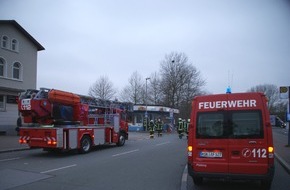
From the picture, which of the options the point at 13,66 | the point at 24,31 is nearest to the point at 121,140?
the point at 13,66

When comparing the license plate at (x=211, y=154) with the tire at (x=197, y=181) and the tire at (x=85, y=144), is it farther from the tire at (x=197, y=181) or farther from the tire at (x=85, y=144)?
the tire at (x=85, y=144)

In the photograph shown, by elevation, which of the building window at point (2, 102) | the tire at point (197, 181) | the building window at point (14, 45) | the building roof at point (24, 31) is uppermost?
the building roof at point (24, 31)

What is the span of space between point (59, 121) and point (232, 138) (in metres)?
10.2

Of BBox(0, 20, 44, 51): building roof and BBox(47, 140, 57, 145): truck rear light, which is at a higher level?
BBox(0, 20, 44, 51): building roof

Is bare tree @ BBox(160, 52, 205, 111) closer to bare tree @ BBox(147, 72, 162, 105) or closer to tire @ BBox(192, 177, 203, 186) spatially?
bare tree @ BBox(147, 72, 162, 105)

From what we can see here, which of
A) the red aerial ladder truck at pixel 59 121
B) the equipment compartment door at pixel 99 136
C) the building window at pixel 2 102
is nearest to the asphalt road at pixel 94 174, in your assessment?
the red aerial ladder truck at pixel 59 121

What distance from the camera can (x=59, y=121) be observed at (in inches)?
623

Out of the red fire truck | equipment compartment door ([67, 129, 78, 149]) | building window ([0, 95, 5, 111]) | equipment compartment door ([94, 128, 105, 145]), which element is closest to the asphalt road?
the red fire truck

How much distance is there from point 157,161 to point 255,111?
20.9 feet

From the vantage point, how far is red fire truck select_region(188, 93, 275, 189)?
7480 millimetres

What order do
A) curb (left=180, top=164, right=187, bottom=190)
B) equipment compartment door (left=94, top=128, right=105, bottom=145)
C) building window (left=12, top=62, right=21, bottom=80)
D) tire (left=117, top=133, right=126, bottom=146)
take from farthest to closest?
building window (left=12, top=62, right=21, bottom=80) → tire (left=117, top=133, right=126, bottom=146) → equipment compartment door (left=94, top=128, right=105, bottom=145) → curb (left=180, top=164, right=187, bottom=190)

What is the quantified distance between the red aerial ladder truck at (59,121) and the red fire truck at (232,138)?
8368 mm

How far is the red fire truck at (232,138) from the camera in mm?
7480

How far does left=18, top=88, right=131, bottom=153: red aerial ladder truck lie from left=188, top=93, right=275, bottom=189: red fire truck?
837cm
